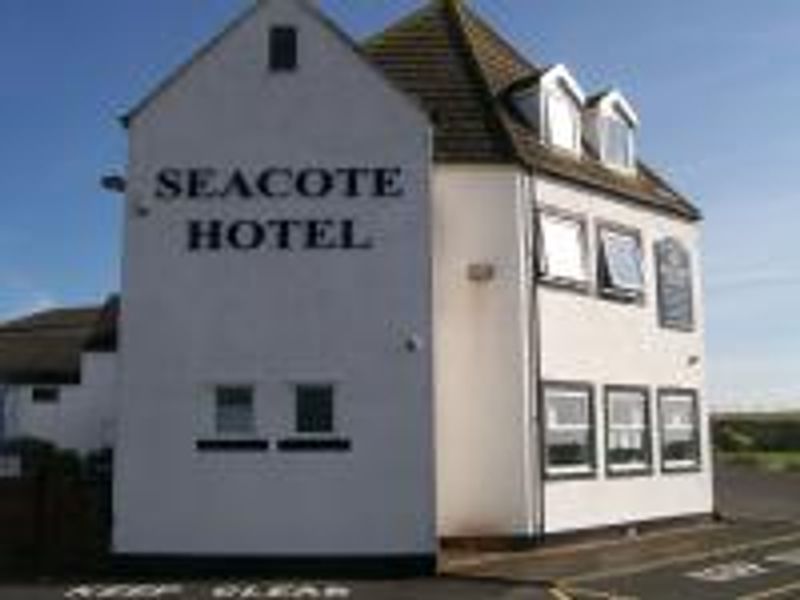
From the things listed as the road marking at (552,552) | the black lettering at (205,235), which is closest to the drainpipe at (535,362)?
the road marking at (552,552)

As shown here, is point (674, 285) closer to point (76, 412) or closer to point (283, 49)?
point (283, 49)

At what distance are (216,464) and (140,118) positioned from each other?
637cm

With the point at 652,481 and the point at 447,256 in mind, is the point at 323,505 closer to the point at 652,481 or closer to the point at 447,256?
the point at 447,256

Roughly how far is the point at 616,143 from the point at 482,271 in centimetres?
738

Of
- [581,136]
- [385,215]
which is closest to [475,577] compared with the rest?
[385,215]

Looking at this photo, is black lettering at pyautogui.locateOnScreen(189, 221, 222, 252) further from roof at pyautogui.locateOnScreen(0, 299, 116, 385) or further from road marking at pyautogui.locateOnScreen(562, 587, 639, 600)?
roof at pyautogui.locateOnScreen(0, 299, 116, 385)

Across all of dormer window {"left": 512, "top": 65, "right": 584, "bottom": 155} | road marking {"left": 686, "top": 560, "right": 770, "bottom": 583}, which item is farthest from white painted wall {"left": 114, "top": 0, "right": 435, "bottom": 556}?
dormer window {"left": 512, "top": 65, "right": 584, "bottom": 155}

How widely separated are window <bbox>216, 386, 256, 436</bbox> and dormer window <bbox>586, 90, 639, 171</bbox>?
11744 millimetres

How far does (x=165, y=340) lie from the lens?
80.1 feet

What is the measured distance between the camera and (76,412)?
5381cm

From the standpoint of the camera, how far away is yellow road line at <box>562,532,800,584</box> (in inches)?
903

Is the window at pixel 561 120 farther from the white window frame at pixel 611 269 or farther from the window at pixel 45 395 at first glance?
the window at pixel 45 395

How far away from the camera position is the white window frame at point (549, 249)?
27.9m

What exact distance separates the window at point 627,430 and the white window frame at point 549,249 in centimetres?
255
